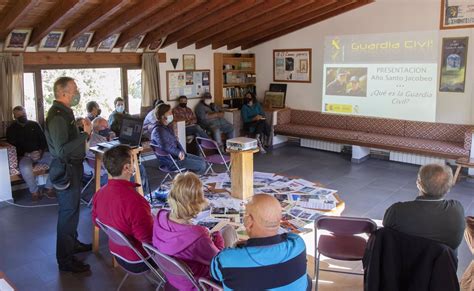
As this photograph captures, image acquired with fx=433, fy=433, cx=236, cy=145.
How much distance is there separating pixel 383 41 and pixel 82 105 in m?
5.28

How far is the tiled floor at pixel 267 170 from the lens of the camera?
11.5ft

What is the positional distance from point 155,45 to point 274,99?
2878 millimetres

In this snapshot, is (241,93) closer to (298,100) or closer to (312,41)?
(298,100)

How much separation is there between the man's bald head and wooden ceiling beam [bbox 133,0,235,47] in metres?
4.82

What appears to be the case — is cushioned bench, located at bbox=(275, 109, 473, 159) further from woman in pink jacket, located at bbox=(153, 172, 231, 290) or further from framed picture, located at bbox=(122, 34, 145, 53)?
woman in pink jacket, located at bbox=(153, 172, 231, 290)

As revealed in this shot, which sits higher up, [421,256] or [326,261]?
[421,256]

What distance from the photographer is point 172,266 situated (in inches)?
90.8

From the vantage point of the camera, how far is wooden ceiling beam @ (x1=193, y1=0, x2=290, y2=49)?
6719 millimetres

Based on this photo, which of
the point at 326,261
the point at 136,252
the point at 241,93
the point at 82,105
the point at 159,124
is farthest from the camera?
the point at 241,93

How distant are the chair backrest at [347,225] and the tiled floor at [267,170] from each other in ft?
2.27

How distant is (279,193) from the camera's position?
5516 mm

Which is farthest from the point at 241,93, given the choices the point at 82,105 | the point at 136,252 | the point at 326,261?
the point at 136,252

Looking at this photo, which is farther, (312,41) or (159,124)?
(312,41)

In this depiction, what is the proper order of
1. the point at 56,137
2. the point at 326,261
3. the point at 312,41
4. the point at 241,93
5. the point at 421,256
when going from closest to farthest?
the point at 421,256 → the point at 56,137 → the point at 326,261 → the point at 312,41 → the point at 241,93
